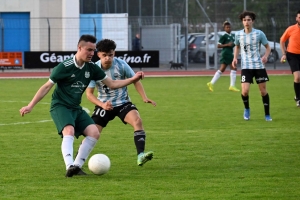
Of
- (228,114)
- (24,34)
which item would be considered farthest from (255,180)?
(24,34)

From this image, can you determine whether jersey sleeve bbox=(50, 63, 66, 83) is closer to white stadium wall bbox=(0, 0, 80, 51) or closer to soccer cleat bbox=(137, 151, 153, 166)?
soccer cleat bbox=(137, 151, 153, 166)

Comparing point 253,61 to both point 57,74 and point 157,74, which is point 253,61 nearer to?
point 57,74

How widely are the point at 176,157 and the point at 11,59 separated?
25.7 metres

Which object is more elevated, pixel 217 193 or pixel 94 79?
pixel 94 79

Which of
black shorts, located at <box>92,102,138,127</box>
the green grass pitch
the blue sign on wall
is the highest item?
the blue sign on wall

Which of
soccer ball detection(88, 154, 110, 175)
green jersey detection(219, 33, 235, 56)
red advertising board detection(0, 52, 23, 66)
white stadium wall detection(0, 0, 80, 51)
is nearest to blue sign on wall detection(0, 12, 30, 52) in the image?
white stadium wall detection(0, 0, 80, 51)

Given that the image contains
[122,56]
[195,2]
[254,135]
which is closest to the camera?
[254,135]

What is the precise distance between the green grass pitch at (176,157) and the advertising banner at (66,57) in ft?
50.6

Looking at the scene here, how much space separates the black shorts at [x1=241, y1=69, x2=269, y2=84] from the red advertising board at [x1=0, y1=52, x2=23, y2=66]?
21.3m

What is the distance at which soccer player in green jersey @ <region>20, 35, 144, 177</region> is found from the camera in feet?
27.7

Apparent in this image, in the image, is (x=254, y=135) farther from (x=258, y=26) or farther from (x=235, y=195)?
(x=258, y=26)

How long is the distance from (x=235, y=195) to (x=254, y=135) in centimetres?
512

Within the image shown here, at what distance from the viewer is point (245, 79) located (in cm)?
1459

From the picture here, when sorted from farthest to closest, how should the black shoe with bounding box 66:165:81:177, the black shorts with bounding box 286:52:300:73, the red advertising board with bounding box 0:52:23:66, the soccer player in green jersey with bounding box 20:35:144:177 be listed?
the red advertising board with bounding box 0:52:23:66, the black shorts with bounding box 286:52:300:73, the soccer player in green jersey with bounding box 20:35:144:177, the black shoe with bounding box 66:165:81:177
